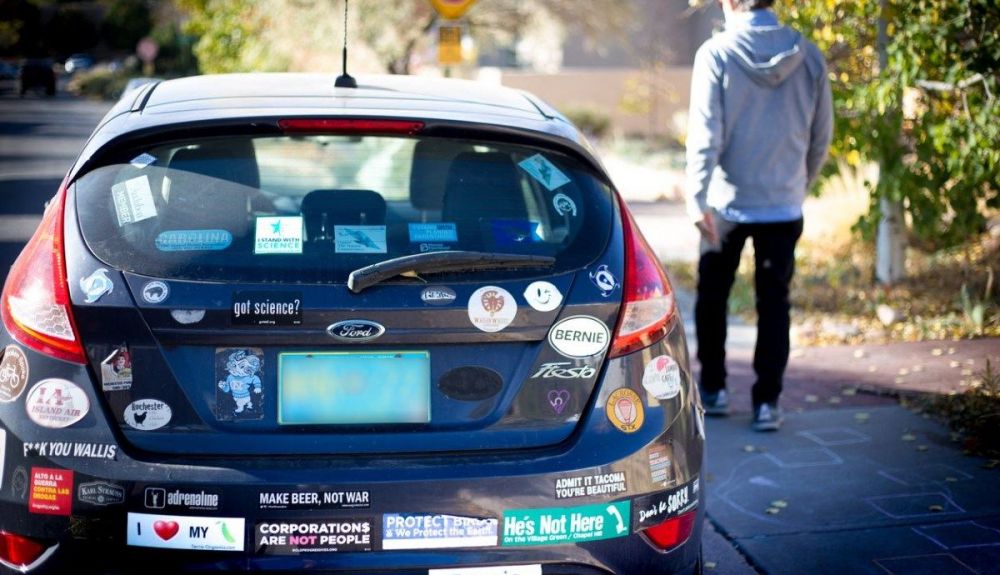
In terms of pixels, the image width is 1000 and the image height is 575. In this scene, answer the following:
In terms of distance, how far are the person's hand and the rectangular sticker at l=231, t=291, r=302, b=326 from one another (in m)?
2.78

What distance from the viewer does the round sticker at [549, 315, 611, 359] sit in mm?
2910

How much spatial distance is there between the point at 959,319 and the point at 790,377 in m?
1.38

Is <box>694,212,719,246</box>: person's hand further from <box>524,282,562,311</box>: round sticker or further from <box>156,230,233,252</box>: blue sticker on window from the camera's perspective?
<box>156,230,233,252</box>: blue sticker on window

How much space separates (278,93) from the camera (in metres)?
3.43

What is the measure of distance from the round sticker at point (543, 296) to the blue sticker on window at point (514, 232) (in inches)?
6.1

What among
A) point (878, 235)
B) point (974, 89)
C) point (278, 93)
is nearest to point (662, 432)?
point (278, 93)

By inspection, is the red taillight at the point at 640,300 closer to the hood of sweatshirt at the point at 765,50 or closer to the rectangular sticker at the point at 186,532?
the rectangular sticker at the point at 186,532

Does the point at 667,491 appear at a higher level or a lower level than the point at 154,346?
lower

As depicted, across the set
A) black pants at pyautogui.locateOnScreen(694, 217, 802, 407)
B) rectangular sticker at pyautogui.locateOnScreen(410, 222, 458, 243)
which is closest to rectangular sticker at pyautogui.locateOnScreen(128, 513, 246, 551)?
rectangular sticker at pyautogui.locateOnScreen(410, 222, 458, 243)

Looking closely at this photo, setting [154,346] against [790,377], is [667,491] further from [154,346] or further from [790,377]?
[790,377]

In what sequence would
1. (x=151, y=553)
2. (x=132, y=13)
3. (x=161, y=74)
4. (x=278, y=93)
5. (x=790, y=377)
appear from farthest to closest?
(x=161, y=74), (x=132, y=13), (x=790, y=377), (x=278, y=93), (x=151, y=553)

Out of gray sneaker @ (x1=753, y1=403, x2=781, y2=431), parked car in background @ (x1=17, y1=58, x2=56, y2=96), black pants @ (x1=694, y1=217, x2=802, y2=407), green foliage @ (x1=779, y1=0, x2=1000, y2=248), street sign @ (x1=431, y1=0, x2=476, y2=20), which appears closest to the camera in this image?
black pants @ (x1=694, y1=217, x2=802, y2=407)

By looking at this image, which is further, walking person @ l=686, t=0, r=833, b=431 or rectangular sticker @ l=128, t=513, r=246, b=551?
walking person @ l=686, t=0, r=833, b=431

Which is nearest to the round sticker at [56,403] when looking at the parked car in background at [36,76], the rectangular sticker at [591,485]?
Answer: the rectangular sticker at [591,485]
